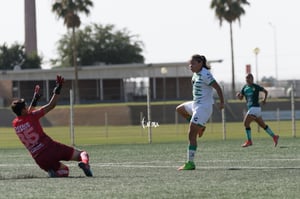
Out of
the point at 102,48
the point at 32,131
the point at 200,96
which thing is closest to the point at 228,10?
the point at 102,48

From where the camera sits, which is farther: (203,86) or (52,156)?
(203,86)

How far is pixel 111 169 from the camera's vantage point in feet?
54.4

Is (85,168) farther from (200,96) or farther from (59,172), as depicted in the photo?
(200,96)

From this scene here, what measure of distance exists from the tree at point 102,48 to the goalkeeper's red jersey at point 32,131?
3953 inches

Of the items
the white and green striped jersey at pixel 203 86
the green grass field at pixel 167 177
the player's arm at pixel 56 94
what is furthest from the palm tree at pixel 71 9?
the player's arm at pixel 56 94

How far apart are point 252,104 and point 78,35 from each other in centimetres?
9292

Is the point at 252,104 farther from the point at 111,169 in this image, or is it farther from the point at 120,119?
the point at 120,119

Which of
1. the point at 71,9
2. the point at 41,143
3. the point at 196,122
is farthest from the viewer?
the point at 71,9

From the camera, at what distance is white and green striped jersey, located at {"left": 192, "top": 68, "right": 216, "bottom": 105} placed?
53.4ft

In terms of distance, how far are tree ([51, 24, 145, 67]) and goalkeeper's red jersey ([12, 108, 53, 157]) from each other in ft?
329

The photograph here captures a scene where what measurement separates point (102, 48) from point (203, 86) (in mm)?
101039

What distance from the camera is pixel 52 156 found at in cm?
1476

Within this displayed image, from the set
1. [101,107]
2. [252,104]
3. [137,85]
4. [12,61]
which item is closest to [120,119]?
[101,107]

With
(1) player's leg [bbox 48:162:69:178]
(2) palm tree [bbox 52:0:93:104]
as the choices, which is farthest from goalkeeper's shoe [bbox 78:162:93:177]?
(2) palm tree [bbox 52:0:93:104]
